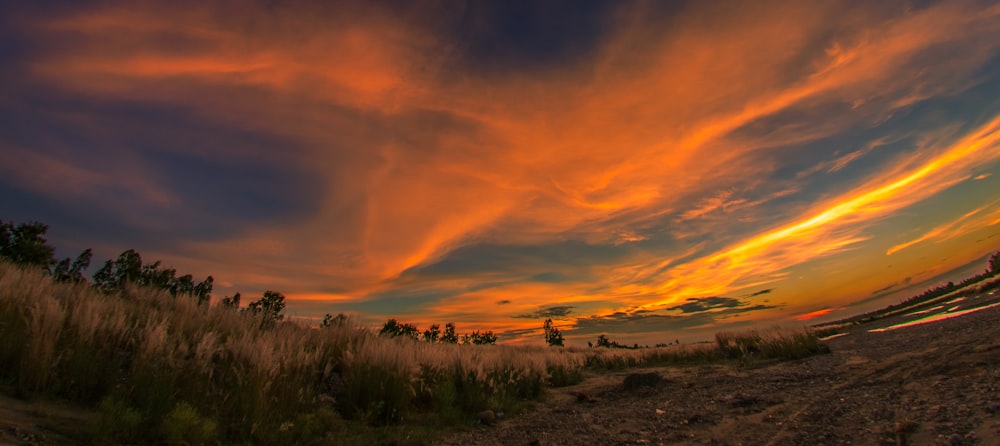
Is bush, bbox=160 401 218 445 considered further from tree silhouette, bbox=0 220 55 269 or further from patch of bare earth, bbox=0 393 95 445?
tree silhouette, bbox=0 220 55 269

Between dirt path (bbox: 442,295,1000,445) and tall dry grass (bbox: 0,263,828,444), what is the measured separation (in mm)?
1592

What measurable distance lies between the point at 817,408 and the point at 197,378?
8.75 m

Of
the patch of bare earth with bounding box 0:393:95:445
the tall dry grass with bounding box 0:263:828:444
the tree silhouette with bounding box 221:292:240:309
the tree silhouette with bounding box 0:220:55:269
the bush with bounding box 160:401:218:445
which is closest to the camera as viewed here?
the patch of bare earth with bounding box 0:393:95:445

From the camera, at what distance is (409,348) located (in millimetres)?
9609

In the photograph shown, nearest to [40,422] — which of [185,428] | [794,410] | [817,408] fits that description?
[185,428]

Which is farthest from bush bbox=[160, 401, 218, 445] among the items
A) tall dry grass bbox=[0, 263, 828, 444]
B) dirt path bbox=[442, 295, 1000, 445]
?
dirt path bbox=[442, 295, 1000, 445]

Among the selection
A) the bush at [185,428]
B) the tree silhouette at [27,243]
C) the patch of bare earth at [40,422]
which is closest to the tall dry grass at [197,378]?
the bush at [185,428]

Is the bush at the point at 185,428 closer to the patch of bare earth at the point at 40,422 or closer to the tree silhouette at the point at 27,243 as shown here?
the patch of bare earth at the point at 40,422

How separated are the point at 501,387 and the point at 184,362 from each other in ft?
21.3

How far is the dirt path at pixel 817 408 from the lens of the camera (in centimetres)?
443

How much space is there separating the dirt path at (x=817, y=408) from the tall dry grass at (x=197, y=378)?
62.7 inches

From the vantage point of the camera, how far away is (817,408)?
5.96m

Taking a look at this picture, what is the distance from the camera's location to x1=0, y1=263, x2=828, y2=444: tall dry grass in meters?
4.77

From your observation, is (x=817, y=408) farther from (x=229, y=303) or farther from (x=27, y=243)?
(x=27, y=243)
